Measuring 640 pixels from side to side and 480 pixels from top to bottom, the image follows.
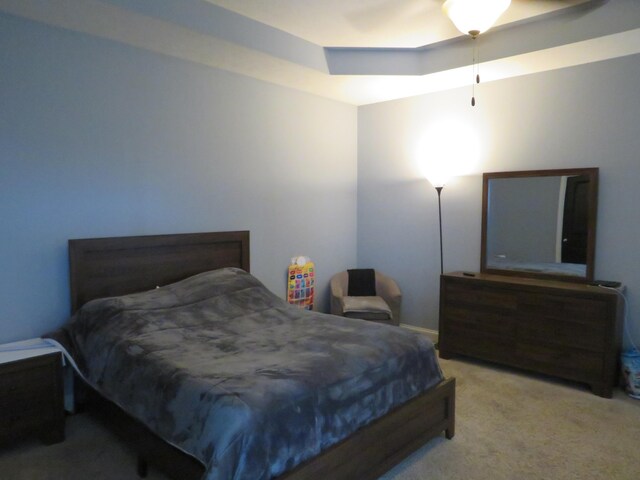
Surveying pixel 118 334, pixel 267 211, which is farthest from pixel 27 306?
pixel 267 211

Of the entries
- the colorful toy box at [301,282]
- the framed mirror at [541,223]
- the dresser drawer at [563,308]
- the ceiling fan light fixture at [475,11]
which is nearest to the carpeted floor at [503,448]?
the dresser drawer at [563,308]

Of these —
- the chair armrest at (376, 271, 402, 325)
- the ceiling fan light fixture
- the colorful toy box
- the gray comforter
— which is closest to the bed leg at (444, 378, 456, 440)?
the gray comforter

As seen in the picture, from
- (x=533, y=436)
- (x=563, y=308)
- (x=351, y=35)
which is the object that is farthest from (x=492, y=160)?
(x=533, y=436)

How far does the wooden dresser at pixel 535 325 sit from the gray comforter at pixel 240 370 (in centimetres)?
128

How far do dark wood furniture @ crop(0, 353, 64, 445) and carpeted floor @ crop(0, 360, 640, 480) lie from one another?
0.41 feet

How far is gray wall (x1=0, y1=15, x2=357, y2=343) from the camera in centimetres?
266

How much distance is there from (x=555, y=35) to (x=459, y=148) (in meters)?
1.30

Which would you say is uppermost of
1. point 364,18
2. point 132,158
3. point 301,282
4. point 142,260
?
point 364,18

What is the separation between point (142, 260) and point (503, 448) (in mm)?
2638

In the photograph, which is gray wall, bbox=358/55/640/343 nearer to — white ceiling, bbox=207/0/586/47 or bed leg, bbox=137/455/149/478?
white ceiling, bbox=207/0/586/47

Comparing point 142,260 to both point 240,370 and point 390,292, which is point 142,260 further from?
point 390,292

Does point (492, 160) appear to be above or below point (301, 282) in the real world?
above

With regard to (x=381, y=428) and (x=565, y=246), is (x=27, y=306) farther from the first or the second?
(x=565, y=246)

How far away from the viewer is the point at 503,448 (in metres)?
2.47
